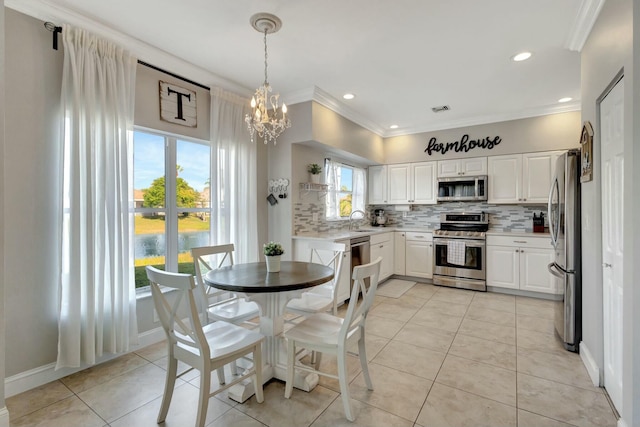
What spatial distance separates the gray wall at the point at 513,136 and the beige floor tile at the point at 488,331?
2.79 m

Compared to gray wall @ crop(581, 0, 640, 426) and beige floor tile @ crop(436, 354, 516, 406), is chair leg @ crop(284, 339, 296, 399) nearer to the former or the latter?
beige floor tile @ crop(436, 354, 516, 406)

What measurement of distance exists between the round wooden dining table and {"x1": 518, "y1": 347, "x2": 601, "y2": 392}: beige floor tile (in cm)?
180

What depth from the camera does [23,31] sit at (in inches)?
82.2

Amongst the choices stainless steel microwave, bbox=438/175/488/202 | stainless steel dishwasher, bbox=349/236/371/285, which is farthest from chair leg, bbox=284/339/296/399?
stainless steel microwave, bbox=438/175/488/202

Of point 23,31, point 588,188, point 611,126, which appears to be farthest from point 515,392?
point 23,31

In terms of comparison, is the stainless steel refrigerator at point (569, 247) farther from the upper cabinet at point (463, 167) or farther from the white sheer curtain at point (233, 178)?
the white sheer curtain at point (233, 178)

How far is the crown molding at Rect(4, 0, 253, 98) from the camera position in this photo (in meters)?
2.10

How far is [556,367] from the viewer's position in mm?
2449

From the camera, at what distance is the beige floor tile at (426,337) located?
286 cm

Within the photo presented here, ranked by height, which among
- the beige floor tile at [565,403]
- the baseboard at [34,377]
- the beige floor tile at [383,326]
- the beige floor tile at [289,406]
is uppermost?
the baseboard at [34,377]

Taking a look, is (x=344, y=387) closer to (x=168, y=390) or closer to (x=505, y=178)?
(x=168, y=390)

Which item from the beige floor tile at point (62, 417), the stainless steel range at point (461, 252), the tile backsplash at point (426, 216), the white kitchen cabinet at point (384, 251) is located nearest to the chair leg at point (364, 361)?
the beige floor tile at point (62, 417)

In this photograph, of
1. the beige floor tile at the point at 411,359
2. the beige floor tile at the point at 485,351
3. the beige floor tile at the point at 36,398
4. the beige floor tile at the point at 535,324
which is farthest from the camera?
the beige floor tile at the point at 535,324

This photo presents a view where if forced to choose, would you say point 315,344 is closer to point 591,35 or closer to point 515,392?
point 515,392
